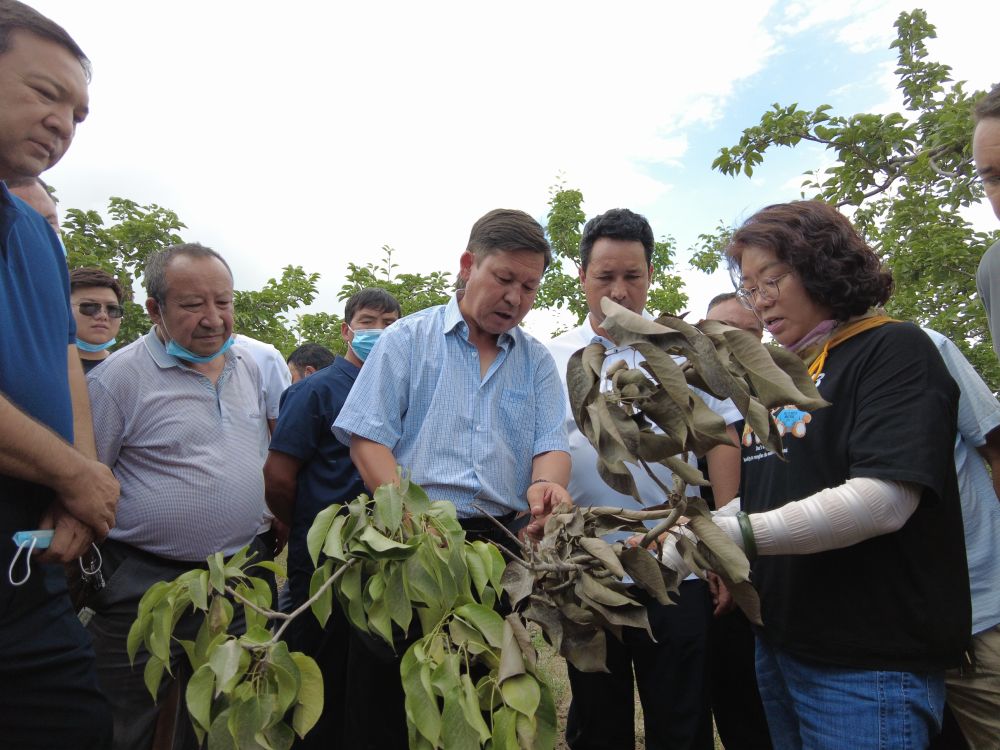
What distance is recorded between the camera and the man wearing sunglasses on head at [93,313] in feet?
12.2

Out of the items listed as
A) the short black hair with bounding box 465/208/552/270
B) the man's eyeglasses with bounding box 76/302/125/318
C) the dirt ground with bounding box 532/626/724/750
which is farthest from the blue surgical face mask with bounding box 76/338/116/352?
the dirt ground with bounding box 532/626/724/750

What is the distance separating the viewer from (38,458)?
156cm

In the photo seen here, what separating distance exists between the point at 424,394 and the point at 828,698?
4.65 ft

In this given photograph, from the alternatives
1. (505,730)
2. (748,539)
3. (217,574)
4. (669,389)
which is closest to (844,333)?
(748,539)

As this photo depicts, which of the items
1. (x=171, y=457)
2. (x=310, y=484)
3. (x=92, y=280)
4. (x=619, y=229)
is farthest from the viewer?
(x=92, y=280)

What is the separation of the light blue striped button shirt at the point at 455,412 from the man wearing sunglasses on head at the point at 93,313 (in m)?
2.27

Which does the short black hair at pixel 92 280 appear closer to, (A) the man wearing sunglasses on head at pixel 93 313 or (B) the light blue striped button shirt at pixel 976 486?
(A) the man wearing sunglasses on head at pixel 93 313

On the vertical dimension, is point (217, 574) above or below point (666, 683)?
above

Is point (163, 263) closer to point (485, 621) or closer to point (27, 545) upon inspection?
point (27, 545)

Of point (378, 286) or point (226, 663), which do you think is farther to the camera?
point (378, 286)

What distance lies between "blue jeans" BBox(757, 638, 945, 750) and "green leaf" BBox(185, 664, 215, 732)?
1357mm

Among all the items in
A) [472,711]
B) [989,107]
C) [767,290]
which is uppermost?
[989,107]

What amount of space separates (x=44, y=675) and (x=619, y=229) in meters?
2.44

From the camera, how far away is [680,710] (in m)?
2.33
